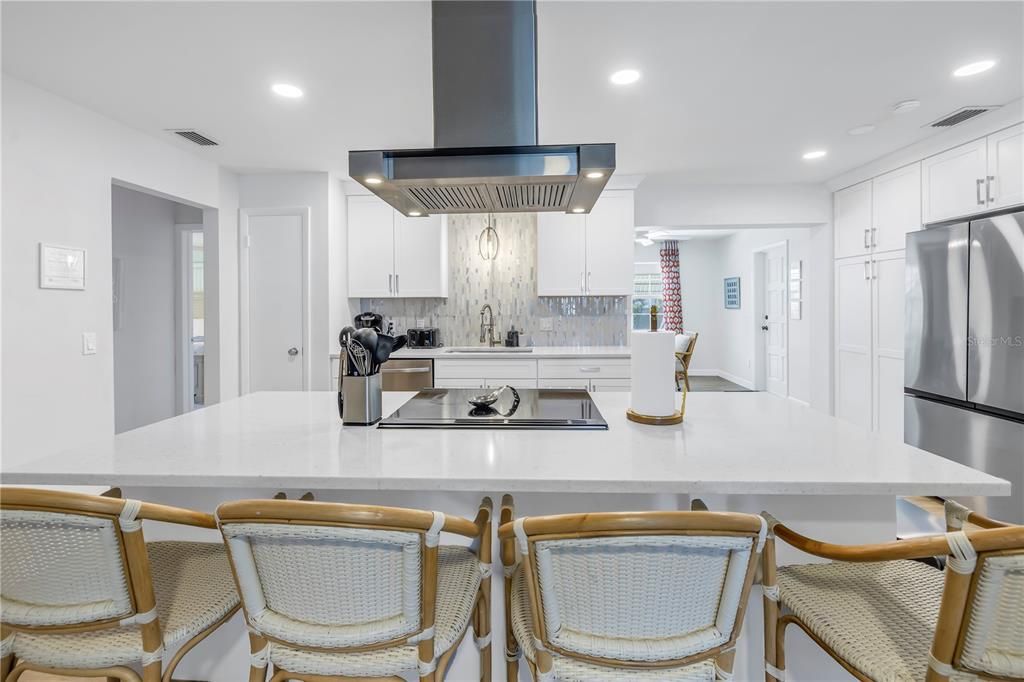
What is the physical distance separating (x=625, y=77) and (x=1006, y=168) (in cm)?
234

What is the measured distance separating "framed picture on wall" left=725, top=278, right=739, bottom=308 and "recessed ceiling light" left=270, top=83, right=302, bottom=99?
7045 millimetres

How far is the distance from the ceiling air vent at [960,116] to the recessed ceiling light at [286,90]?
A: 369 cm

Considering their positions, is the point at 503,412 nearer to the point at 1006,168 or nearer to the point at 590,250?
the point at 590,250

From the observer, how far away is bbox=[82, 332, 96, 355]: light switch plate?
296 centimetres

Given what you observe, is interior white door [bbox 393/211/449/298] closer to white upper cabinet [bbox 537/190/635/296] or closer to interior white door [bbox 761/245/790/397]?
white upper cabinet [bbox 537/190/635/296]

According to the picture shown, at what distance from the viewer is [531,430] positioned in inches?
64.7

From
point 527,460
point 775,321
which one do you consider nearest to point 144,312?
point 527,460

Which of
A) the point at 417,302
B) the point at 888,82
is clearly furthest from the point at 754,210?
the point at 417,302

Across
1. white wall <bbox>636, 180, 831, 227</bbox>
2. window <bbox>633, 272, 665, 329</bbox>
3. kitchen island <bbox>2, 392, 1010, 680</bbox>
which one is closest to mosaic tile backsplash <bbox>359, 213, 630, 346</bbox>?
white wall <bbox>636, 180, 831, 227</bbox>

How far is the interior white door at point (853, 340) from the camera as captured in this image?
4332mm

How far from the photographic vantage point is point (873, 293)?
423cm

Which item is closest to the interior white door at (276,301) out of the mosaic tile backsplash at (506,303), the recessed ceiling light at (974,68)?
the mosaic tile backsplash at (506,303)

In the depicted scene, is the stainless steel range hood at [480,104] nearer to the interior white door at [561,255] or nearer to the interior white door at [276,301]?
the interior white door at [561,255]

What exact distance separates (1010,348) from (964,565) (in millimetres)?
2843
